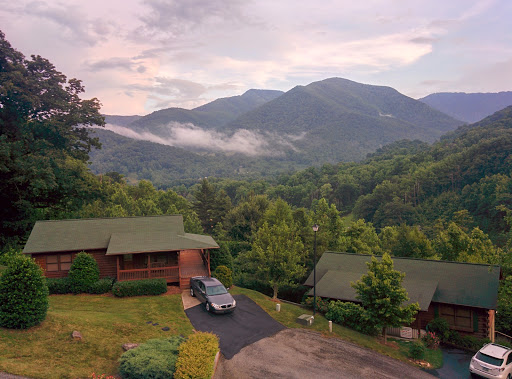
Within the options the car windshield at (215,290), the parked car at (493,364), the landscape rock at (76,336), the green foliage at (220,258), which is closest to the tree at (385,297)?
the parked car at (493,364)

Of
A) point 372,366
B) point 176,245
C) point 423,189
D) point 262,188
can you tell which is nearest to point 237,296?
point 176,245

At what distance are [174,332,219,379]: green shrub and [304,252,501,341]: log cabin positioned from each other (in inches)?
505

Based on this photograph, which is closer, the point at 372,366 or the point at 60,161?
the point at 372,366

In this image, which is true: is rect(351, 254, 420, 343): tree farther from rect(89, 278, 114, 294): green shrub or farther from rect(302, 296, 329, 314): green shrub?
rect(89, 278, 114, 294): green shrub

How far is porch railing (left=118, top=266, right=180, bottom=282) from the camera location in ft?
86.2

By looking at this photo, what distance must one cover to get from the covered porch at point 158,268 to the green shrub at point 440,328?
16.6 m

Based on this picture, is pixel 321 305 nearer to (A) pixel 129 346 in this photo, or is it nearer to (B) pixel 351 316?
(B) pixel 351 316

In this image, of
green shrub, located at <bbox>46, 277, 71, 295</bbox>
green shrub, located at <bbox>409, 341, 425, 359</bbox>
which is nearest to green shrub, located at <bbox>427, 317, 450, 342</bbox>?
green shrub, located at <bbox>409, 341, 425, 359</bbox>

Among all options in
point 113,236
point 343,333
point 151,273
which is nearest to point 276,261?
point 343,333

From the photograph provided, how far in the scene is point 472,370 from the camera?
61.1ft

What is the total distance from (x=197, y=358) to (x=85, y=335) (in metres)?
5.85

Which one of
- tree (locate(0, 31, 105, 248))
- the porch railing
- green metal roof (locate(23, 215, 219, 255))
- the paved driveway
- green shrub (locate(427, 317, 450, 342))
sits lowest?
green shrub (locate(427, 317, 450, 342))

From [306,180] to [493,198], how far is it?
4199 inches

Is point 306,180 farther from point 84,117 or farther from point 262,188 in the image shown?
point 84,117
